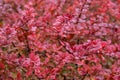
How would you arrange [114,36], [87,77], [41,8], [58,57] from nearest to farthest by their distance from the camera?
[58,57], [87,77], [114,36], [41,8]

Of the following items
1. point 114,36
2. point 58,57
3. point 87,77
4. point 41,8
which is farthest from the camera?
point 41,8

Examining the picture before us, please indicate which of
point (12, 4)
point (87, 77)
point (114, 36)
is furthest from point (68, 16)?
point (12, 4)

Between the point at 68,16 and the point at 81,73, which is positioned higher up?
the point at 68,16

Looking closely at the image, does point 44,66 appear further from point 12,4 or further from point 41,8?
point 12,4

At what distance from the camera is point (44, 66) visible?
2424 millimetres

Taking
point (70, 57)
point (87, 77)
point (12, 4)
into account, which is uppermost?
point (12, 4)

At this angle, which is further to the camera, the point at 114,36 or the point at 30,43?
the point at 114,36

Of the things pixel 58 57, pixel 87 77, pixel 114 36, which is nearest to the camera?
pixel 58 57

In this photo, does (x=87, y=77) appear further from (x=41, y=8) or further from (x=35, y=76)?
(x=41, y=8)

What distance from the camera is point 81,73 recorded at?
2.32m

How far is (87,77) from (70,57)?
26 cm

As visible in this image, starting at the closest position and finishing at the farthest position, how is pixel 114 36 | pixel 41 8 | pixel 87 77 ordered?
pixel 87 77 → pixel 114 36 → pixel 41 8

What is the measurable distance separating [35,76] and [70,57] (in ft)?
1.17

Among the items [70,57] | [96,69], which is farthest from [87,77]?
[70,57]
